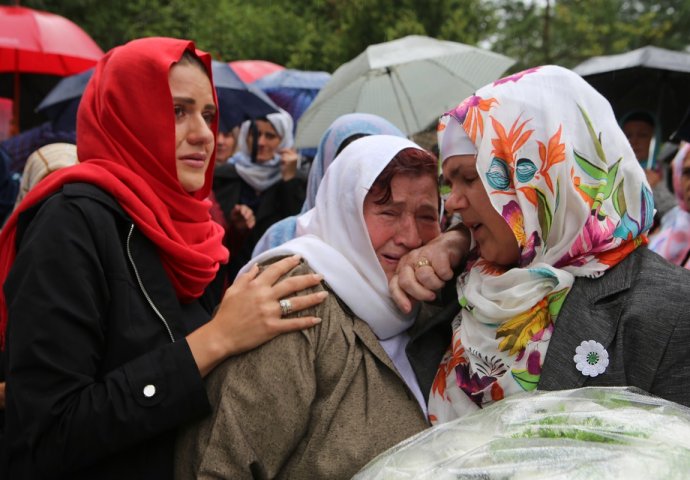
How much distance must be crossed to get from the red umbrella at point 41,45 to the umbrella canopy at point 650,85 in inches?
176

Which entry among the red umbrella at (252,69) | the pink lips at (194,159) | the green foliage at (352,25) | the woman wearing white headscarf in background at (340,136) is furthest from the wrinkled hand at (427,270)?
the green foliage at (352,25)

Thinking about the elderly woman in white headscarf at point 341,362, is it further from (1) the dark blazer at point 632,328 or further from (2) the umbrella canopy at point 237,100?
(2) the umbrella canopy at point 237,100

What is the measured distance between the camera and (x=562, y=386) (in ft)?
5.57

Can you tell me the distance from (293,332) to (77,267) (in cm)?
57

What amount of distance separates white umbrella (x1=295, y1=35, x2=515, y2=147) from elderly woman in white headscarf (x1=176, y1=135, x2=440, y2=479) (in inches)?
135

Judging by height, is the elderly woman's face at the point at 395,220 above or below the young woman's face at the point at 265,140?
above

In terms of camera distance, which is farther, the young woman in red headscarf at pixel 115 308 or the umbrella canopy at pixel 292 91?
the umbrella canopy at pixel 292 91

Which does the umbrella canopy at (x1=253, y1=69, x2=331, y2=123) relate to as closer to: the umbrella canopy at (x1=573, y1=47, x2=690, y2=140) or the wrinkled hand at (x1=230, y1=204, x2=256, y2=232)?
the wrinkled hand at (x1=230, y1=204, x2=256, y2=232)

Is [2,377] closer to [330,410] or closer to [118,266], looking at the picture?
[118,266]

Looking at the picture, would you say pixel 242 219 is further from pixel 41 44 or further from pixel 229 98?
pixel 41 44

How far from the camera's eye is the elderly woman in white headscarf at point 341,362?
171 centimetres

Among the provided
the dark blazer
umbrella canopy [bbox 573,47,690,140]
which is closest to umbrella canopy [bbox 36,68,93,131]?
umbrella canopy [bbox 573,47,690,140]

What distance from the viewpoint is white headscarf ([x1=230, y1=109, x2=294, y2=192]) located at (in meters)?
5.44

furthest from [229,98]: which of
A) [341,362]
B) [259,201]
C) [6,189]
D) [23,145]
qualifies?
[341,362]
